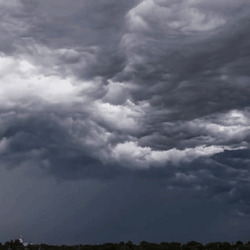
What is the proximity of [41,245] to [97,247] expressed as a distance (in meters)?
8.51

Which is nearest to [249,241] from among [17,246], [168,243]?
[168,243]

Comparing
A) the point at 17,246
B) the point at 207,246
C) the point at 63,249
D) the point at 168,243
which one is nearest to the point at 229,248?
the point at 207,246

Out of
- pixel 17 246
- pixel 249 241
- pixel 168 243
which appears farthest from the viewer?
pixel 249 241

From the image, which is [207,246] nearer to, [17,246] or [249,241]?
[249,241]

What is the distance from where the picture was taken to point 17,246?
76375 millimetres

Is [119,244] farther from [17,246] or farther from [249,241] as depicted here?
[249,241]

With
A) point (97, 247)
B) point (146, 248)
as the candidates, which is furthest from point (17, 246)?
point (146, 248)

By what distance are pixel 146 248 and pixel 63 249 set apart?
1279 cm

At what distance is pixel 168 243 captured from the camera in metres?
81.6

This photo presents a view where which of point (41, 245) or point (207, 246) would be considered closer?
point (41, 245)

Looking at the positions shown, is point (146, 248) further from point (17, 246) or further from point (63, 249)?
point (17, 246)

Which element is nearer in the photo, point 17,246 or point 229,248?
point 17,246

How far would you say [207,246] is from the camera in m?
83.9

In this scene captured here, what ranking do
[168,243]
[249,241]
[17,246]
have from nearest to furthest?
[17,246] < [168,243] < [249,241]
